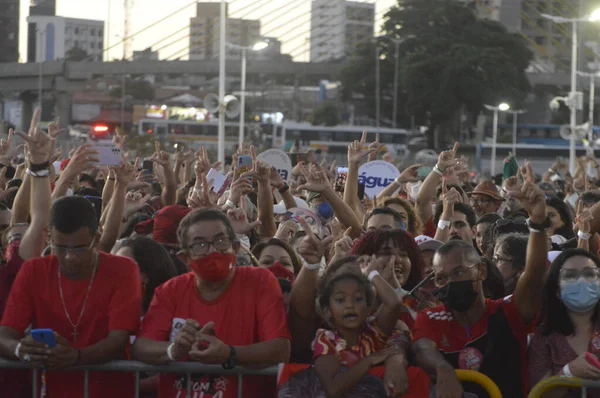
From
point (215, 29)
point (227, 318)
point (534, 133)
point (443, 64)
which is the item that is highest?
point (215, 29)

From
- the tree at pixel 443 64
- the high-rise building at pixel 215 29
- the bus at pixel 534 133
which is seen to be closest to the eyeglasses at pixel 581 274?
the tree at pixel 443 64

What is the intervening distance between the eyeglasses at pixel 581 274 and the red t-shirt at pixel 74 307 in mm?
1784

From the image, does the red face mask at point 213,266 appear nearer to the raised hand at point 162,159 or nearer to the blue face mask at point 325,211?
the raised hand at point 162,159

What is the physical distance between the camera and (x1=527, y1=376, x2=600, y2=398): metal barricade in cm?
498

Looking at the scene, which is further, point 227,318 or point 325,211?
point 325,211

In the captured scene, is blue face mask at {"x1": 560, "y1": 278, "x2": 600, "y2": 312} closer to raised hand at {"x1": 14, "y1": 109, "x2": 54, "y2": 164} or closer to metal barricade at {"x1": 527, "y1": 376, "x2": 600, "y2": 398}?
metal barricade at {"x1": 527, "y1": 376, "x2": 600, "y2": 398}

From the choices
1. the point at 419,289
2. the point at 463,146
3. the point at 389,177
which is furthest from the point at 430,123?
the point at 419,289

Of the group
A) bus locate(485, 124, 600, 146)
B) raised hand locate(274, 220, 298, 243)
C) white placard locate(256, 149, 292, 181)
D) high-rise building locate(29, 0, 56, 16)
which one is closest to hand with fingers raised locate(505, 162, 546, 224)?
raised hand locate(274, 220, 298, 243)

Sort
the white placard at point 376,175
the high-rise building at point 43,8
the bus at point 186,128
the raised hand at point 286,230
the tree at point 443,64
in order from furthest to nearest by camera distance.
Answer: the high-rise building at point 43,8 < the bus at point 186,128 < the tree at point 443,64 < the white placard at point 376,175 < the raised hand at point 286,230

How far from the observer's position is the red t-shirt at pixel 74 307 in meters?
5.19

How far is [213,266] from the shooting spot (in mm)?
5062

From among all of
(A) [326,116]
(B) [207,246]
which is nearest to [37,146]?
(B) [207,246]

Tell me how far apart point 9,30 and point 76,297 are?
4664 inches

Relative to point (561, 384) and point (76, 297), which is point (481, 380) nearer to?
point (561, 384)
